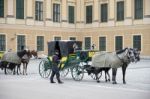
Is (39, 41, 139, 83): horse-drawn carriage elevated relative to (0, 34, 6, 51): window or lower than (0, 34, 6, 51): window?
lower

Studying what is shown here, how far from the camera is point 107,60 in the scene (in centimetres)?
1734

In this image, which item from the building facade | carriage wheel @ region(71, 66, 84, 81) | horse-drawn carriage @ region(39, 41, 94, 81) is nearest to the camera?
carriage wheel @ region(71, 66, 84, 81)

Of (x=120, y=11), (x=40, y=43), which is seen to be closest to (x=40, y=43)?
(x=40, y=43)

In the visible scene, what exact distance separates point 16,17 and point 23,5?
1478 millimetres

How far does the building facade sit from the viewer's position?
4166 centimetres

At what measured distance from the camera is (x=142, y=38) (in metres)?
42.2

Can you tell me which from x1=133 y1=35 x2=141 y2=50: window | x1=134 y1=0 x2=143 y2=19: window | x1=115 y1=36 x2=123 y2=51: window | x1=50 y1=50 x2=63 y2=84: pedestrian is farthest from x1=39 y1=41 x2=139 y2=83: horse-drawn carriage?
x1=115 y1=36 x2=123 y2=51: window

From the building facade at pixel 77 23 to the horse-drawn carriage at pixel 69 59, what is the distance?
21.5 meters

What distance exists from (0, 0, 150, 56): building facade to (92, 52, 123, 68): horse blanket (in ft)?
78.7

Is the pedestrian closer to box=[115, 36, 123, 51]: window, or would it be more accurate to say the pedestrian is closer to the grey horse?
the grey horse

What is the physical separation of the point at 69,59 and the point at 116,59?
2.81 m

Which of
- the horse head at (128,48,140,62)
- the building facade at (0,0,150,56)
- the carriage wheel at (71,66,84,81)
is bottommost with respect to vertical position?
the carriage wheel at (71,66,84,81)

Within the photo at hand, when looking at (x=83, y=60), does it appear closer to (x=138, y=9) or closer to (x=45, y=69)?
(x=45, y=69)

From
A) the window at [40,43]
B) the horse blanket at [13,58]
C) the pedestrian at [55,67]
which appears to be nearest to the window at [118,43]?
the window at [40,43]
